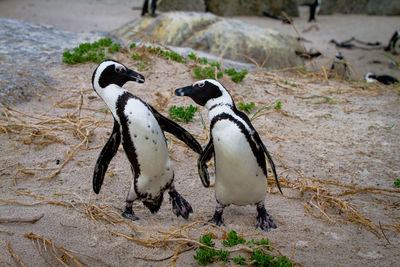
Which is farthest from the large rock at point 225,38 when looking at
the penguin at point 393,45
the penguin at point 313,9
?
the penguin at point 313,9

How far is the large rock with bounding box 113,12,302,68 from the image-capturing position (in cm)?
714

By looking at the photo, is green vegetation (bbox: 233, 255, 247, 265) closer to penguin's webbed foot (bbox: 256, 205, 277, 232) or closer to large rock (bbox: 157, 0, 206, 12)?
penguin's webbed foot (bbox: 256, 205, 277, 232)

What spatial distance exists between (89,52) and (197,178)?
256 cm

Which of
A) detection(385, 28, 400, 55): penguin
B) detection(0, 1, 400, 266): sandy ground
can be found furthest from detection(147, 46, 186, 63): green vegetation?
detection(385, 28, 400, 55): penguin

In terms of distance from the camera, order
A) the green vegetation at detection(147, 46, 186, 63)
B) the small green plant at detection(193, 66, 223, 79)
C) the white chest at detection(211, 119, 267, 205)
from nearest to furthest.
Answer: the white chest at detection(211, 119, 267, 205) → the small green plant at detection(193, 66, 223, 79) → the green vegetation at detection(147, 46, 186, 63)

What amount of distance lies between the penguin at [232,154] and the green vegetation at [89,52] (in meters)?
2.74

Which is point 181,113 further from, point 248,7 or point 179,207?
point 248,7

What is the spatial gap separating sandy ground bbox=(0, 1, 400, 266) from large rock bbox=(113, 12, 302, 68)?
2.03 meters

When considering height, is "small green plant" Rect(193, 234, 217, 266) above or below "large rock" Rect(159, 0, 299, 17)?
below

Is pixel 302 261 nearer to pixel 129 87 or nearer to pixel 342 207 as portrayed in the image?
pixel 342 207

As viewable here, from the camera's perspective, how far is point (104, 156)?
97.3 inches

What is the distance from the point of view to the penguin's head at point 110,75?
2.39 meters

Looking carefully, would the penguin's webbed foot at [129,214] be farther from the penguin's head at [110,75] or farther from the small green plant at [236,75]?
the small green plant at [236,75]

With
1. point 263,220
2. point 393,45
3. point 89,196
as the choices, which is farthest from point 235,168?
point 393,45
